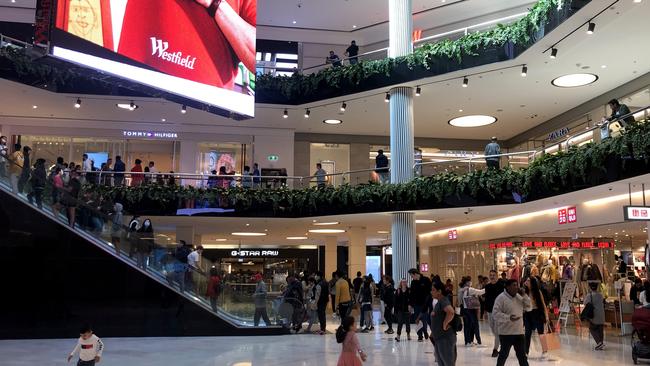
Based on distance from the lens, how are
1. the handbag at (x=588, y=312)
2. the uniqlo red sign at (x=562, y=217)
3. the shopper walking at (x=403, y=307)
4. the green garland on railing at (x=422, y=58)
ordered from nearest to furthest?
1. the handbag at (x=588, y=312)
2. the shopper walking at (x=403, y=307)
3. the green garland on railing at (x=422, y=58)
4. the uniqlo red sign at (x=562, y=217)

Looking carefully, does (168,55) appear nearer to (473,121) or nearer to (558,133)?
(473,121)

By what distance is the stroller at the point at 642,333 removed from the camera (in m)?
10.7

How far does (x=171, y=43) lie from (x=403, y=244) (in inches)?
365

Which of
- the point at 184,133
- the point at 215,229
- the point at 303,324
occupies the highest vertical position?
the point at 184,133

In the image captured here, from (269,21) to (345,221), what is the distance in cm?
941

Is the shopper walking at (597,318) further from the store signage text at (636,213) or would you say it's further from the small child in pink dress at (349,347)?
the small child in pink dress at (349,347)

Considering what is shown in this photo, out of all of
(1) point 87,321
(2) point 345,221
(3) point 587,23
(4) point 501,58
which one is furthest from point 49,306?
(3) point 587,23

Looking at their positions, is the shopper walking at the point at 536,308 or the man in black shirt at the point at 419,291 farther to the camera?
the man in black shirt at the point at 419,291

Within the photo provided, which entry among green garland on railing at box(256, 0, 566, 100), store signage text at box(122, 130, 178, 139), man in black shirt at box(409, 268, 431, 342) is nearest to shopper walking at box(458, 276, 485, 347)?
man in black shirt at box(409, 268, 431, 342)

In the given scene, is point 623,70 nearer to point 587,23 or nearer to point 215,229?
point 587,23

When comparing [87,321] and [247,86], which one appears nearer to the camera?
[87,321]

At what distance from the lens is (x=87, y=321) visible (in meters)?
15.3

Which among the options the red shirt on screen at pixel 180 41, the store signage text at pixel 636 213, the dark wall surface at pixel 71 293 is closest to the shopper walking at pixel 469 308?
the store signage text at pixel 636 213

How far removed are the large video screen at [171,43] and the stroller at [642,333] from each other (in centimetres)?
1188
